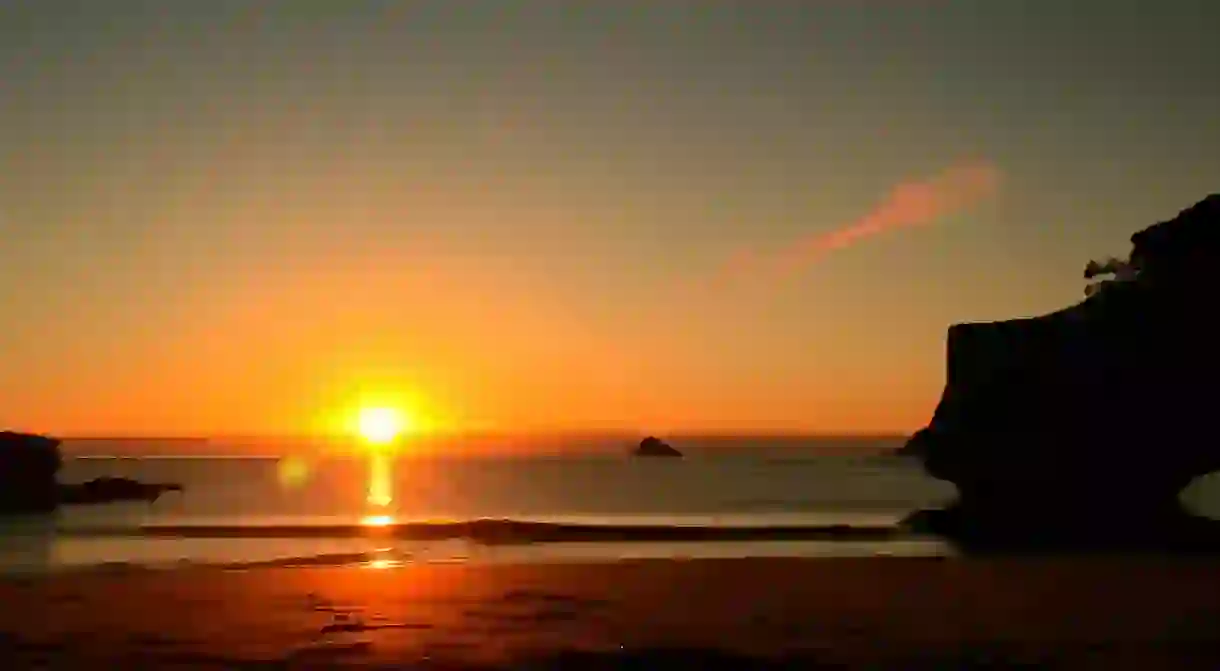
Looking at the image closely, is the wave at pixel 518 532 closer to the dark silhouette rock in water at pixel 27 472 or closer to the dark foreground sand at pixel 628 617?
the dark foreground sand at pixel 628 617

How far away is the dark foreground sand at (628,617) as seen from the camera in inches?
679

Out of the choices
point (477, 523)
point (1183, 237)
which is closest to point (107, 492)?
point (477, 523)

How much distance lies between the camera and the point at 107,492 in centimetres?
8738

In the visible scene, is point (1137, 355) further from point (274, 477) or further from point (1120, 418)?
point (274, 477)

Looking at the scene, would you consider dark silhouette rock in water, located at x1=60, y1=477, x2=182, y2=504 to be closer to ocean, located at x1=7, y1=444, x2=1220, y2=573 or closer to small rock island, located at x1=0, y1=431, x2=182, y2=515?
small rock island, located at x1=0, y1=431, x2=182, y2=515

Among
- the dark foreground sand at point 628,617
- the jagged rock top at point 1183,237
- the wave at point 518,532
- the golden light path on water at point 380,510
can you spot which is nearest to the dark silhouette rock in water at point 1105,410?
the jagged rock top at point 1183,237

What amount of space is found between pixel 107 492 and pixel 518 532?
166 ft

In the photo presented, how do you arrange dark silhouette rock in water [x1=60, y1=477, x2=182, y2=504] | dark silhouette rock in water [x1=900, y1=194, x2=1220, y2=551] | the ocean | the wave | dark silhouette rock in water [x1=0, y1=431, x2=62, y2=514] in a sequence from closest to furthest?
1. the ocean
2. the wave
3. dark silhouette rock in water [x1=900, y1=194, x2=1220, y2=551]
4. dark silhouette rock in water [x1=0, y1=431, x2=62, y2=514]
5. dark silhouette rock in water [x1=60, y1=477, x2=182, y2=504]

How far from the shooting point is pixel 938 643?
18359mm

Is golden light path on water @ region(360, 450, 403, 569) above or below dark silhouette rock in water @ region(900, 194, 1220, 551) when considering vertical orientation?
below

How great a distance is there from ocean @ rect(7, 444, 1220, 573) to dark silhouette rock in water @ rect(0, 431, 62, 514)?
2168mm

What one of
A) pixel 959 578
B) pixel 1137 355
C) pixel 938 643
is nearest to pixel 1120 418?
pixel 1137 355

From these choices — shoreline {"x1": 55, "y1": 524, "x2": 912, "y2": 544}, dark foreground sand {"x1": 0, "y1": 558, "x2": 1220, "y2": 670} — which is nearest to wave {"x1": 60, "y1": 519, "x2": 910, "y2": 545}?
shoreline {"x1": 55, "y1": 524, "x2": 912, "y2": 544}

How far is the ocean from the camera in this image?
39.0 meters
